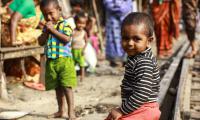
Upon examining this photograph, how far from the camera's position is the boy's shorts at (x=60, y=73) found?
4.56 meters

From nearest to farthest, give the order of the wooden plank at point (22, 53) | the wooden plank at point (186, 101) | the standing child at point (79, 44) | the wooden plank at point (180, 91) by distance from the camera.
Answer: the wooden plank at point (180, 91)
the wooden plank at point (186, 101)
the wooden plank at point (22, 53)
the standing child at point (79, 44)

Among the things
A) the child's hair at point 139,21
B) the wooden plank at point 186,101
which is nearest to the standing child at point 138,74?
the child's hair at point 139,21

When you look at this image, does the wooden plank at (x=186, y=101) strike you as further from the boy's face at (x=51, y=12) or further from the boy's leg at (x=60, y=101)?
the boy's face at (x=51, y=12)

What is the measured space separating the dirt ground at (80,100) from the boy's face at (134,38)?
1723mm

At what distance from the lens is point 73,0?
12.4 meters

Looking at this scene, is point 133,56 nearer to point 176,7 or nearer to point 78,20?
point 78,20

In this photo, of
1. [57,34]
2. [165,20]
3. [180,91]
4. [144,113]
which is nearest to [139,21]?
[144,113]

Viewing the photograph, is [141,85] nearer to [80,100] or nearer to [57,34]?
[57,34]

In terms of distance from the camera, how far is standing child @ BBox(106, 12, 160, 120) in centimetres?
304

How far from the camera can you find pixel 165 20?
9.80 meters

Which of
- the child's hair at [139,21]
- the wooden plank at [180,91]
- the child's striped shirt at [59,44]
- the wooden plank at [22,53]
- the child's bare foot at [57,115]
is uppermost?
the child's hair at [139,21]

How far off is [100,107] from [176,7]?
200 inches

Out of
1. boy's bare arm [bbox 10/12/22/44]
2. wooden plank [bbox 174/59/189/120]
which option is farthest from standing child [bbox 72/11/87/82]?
wooden plank [bbox 174/59/189/120]

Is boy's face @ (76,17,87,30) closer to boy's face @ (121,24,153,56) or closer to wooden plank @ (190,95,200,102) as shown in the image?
wooden plank @ (190,95,200,102)
